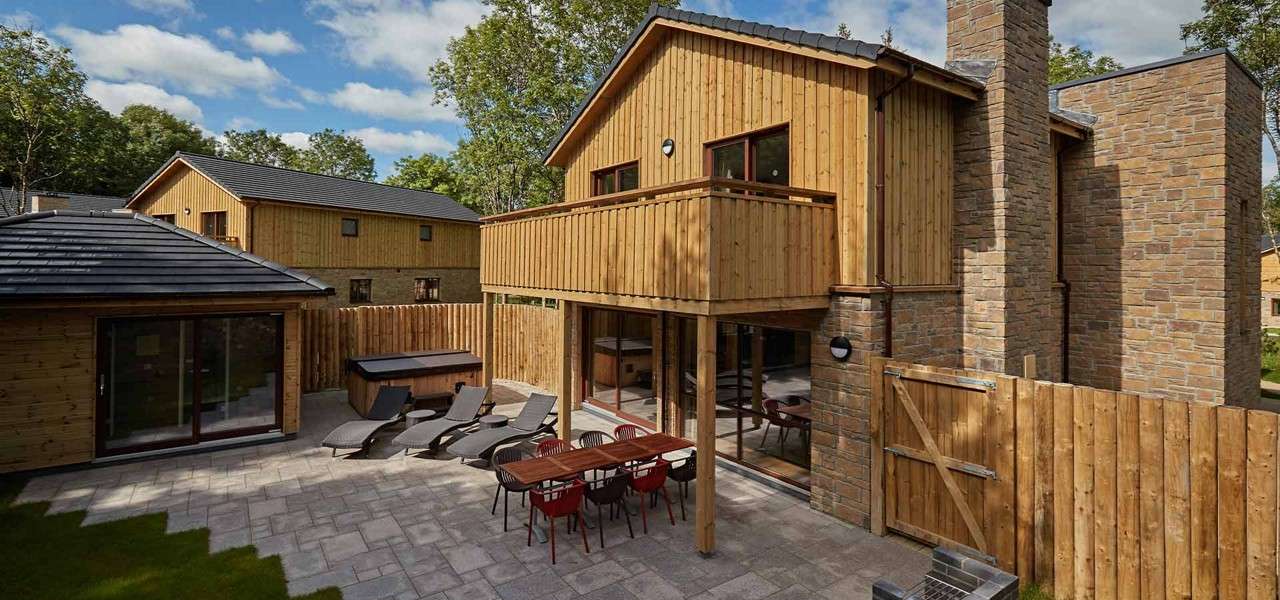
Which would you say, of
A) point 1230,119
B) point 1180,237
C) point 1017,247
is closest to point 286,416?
point 1017,247

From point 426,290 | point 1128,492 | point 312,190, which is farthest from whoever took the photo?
point 426,290

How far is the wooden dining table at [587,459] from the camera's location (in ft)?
22.8

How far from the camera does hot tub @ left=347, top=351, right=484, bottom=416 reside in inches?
493

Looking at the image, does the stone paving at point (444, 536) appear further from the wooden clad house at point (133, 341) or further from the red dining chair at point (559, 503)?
the wooden clad house at point (133, 341)

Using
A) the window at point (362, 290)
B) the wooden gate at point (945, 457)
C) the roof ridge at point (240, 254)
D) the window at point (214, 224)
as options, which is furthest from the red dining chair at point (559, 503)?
the window at point (214, 224)

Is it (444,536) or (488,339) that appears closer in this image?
(444,536)

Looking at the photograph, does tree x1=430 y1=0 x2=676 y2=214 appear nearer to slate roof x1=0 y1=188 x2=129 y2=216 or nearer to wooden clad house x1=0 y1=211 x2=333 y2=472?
wooden clad house x1=0 y1=211 x2=333 y2=472

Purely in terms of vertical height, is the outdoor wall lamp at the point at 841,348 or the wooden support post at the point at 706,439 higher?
the outdoor wall lamp at the point at 841,348

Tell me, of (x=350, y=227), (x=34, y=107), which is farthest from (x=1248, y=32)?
(x=34, y=107)

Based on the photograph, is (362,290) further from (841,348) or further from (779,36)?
(841,348)

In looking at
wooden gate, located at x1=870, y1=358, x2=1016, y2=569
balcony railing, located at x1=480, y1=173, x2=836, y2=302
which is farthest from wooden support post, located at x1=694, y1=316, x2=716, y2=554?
wooden gate, located at x1=870, y1=358, x2=1016, y2=569

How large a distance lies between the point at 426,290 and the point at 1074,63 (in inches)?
1488

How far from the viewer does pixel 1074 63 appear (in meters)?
32.5

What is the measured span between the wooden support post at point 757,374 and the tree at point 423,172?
40192 millimetres
